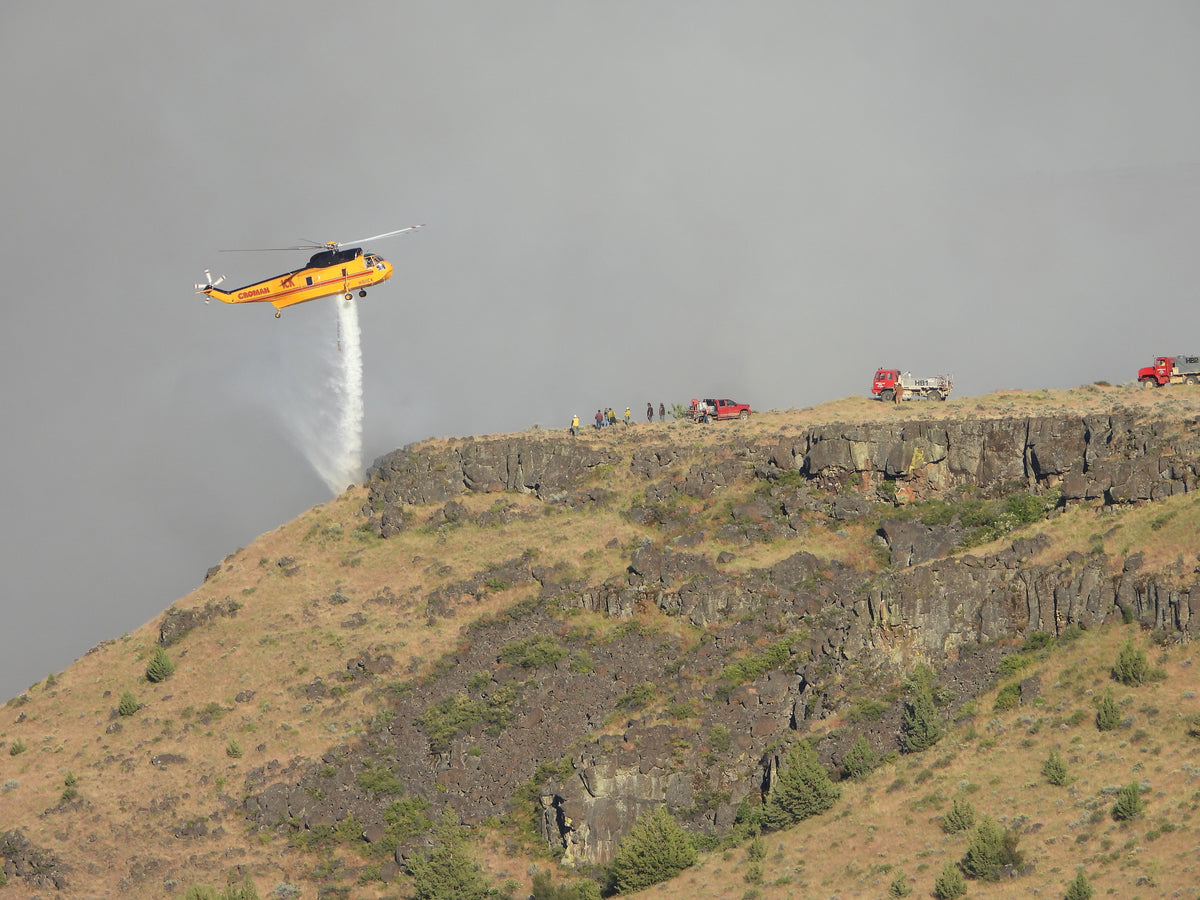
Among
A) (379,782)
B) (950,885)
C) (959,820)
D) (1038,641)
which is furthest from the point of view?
(379,782)

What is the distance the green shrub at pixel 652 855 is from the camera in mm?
81312

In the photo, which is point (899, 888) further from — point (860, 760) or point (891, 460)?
point (891, 460)

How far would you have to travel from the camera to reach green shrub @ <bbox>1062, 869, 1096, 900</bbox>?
69.5m

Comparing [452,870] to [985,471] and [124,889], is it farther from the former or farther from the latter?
[985,471]

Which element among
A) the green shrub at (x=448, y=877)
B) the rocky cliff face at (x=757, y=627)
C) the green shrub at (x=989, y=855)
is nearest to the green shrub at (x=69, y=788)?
the rocky cliff face at (x=757, y=627)

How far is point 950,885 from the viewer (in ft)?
240

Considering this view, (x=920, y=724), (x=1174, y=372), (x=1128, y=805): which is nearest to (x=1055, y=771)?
(x=1128, y=805)

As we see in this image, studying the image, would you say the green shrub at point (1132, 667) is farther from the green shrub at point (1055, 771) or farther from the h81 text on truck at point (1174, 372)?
the h81 text on truck at point (1174, 372)

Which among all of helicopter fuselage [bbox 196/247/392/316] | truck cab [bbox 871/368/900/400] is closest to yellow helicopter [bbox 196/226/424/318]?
helicopter fuselage [bbox 196/247/392/316]

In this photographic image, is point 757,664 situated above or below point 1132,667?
below

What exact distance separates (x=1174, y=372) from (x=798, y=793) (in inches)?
1850

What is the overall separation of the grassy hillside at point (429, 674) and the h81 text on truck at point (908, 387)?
2229 mm

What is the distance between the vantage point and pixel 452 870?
83.4 m

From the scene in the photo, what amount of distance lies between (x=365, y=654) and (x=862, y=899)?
35.2m
